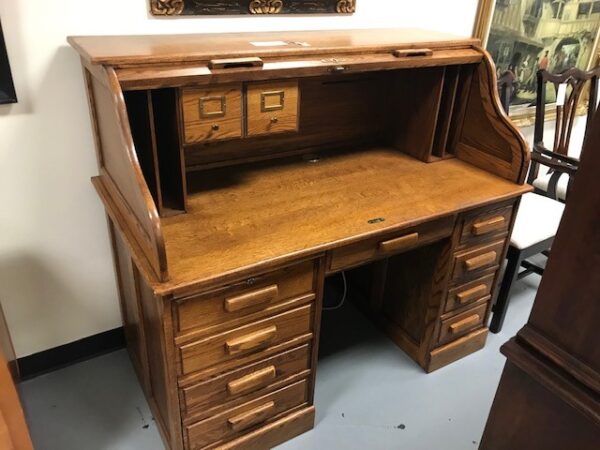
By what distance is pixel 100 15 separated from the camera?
141 centimetres

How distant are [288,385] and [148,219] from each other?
2.44ft

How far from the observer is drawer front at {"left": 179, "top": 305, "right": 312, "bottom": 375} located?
50.6 inches

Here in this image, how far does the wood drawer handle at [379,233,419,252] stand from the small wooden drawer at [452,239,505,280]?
0.29m

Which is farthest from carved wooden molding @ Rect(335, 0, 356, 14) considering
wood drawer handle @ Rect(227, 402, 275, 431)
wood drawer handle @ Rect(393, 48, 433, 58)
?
wood drawer handle @ Rect(227, 402, 275, 431)

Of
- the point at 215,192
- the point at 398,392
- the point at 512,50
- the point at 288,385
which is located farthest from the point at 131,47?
the point at 512,50

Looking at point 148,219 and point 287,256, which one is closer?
point 148,219

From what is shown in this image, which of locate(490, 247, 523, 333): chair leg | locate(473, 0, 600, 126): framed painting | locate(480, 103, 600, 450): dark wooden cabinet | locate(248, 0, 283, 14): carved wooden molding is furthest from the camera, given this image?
locate(473, 0, 600, 126): framed painting

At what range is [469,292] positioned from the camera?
184cm

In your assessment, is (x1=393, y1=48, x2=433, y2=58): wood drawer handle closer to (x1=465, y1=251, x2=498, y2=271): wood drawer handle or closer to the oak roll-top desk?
the oak roll-top desk

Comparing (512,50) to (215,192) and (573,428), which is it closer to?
(215,192)

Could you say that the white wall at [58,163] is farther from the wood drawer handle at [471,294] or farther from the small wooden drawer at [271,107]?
the wood drawer handle at [471,294]

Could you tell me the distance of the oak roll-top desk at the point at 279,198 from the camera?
4.00 feet

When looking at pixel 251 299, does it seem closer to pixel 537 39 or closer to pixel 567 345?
pixel 567 345

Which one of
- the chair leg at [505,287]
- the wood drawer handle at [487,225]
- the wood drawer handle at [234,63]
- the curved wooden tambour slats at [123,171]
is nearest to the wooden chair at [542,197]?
the chair leg at [505,287]
